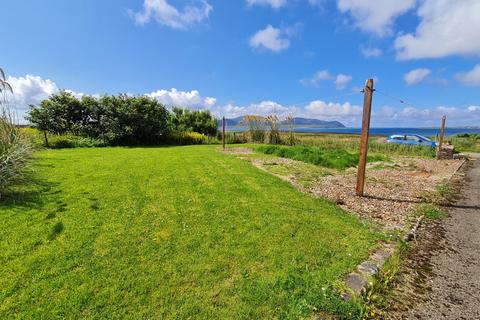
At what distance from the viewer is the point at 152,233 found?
3227 millimetres

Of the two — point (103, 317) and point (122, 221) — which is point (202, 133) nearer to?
point (122, 221)

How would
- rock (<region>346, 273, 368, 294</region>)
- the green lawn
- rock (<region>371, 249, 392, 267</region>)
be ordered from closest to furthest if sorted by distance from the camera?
1. the green lawn
2. rock (<region>346, 273, 368, 294</region>)
3. rock (<region>371, 249, 392, 267</region>)

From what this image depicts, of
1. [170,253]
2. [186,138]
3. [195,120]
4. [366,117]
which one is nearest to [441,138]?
[366,117]

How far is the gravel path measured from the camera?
2.17 meters

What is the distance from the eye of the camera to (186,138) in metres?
18.8

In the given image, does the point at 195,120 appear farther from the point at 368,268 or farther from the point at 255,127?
the point at 368,268

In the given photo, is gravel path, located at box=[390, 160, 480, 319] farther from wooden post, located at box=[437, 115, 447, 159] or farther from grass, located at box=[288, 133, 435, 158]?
grass, located at box=[288, 133, 435, 158]

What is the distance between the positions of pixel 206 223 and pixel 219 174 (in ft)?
10.8

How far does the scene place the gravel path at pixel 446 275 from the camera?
217 cm

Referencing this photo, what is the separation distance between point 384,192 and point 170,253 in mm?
5420

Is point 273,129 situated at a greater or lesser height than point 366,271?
greater

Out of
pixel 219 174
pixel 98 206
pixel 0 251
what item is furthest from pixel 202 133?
pixel 0 251

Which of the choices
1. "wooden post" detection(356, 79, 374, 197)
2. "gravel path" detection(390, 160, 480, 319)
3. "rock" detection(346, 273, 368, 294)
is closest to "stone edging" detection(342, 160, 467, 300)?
"rock" detection(346, 273, 368, 294)

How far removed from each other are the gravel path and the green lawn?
55cm
